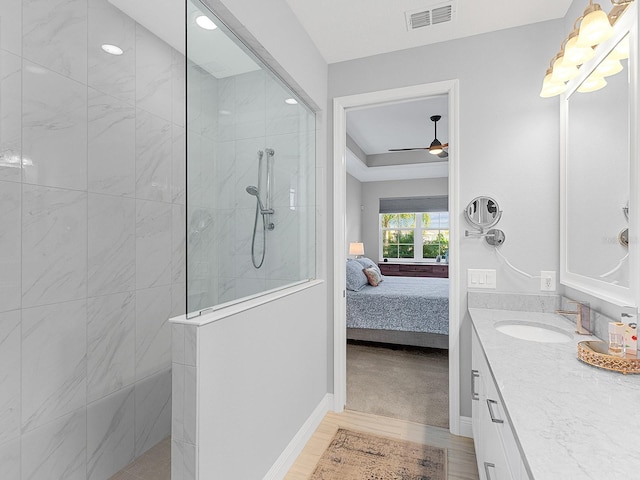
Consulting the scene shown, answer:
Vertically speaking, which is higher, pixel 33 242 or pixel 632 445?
pixel 33 242

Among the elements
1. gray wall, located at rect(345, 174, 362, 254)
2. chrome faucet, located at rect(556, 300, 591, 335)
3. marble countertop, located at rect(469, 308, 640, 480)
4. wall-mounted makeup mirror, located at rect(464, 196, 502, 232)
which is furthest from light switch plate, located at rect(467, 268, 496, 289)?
gray wall, located at rect(345, 174, 362, 254)

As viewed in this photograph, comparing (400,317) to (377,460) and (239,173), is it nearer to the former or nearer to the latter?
(377,460)

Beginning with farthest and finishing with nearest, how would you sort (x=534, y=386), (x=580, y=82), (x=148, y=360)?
(x=148, y=360), (x=580, y=82), (x=534, y=386)

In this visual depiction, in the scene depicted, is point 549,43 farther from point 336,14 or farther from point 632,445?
point 632,445

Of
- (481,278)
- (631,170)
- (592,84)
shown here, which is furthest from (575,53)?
(481,278)

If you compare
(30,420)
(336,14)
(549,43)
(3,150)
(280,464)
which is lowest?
(280,464)

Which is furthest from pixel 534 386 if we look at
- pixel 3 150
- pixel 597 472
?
pixel 3 150

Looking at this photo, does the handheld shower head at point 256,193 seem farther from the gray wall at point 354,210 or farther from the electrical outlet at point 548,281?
the gray wall at point 354,210

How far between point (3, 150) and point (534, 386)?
2.19 m

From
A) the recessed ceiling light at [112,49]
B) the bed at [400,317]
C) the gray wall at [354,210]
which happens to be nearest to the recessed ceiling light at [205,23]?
the recessed ceiling light at [112,49]

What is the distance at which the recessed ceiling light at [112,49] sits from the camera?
1.91 meters

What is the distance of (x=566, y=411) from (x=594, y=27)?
1399 mm

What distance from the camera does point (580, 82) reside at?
1.82 m

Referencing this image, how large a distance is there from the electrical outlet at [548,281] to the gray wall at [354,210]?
4662mm
